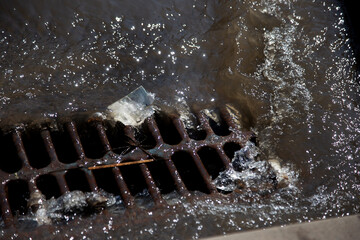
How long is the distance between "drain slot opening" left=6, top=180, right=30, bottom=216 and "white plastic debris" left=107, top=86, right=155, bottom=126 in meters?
0.56

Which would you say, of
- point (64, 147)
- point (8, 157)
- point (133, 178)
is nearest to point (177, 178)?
point (133, 178)

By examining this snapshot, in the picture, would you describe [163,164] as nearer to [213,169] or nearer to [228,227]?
[213,169]

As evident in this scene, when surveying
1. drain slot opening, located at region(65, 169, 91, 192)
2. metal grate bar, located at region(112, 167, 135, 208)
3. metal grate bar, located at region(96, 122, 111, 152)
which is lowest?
metal grate bar, located at region(112, 167, 135, 208)

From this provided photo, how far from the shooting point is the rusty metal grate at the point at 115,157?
189 centimetres

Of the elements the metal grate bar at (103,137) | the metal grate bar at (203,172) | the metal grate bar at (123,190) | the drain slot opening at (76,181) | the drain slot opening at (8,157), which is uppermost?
the drain slot opening at (8,157)

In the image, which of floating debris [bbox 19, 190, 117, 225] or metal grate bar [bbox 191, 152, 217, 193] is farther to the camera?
metal grate bar [bbox 191, 152, 217, 193]

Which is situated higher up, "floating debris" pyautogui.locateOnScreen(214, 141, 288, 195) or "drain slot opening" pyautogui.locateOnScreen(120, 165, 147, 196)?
"drain slot opening" pyautogui.locateOnScreen(120, 165, 147, 196)

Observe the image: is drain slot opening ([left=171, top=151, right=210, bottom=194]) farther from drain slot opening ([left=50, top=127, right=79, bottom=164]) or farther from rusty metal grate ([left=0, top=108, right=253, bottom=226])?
drain slot opening ([left=50, top=127, right=79, bottom=164])

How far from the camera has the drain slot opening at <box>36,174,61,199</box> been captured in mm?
1914

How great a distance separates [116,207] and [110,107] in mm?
592

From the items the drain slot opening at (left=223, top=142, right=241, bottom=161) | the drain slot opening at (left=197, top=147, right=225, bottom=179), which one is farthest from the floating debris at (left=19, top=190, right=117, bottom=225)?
the drain slot opening at (left=223, top=142, right=241, bottom=161)

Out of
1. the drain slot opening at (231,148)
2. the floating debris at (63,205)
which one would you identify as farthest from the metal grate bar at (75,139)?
the drain slot opening at (231,148)

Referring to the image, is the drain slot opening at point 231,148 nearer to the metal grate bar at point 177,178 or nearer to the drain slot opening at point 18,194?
the metal grate bar at point 177,178

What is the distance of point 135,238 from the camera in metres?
1.68
